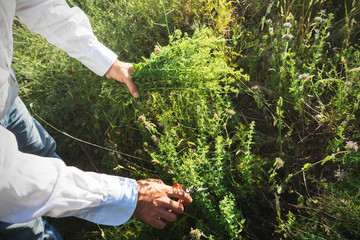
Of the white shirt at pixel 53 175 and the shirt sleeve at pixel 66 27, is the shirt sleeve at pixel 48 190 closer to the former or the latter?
the white shirt at pixel 53 175

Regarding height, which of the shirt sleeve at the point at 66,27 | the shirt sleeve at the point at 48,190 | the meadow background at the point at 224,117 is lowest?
the meadow background at the point at 224,117

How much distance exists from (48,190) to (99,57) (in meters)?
0.93

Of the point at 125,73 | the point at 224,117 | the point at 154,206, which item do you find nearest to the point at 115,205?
the point at 154,206

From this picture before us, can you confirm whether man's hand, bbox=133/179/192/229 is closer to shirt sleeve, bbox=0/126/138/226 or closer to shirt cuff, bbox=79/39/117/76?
shirt sleeve, bbox=0/126/138/226

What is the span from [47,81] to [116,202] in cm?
181

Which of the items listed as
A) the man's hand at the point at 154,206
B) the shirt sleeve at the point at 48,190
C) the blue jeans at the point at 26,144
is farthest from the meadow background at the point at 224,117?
the shirt sleeve at the point at 48,190

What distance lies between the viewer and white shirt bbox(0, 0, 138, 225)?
3.24ft

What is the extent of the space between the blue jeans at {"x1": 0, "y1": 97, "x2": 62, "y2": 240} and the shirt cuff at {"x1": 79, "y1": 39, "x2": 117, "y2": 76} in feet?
1.98

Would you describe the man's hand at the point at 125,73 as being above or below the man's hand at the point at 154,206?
above

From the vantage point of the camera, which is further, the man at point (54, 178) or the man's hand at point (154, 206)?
the man's hand at point (154, 206)

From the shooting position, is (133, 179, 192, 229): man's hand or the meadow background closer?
(133, 179, 192, 229): man's hand

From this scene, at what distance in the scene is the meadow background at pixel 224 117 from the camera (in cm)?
152

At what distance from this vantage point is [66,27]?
1.53 meters

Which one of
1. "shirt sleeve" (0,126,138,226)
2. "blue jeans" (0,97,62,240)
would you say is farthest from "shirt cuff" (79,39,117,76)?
"shirt sleeve" (0,126,138,226)
